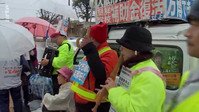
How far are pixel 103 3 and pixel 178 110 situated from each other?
335 centimetres

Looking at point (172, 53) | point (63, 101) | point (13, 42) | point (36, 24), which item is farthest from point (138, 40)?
point (36, 24)

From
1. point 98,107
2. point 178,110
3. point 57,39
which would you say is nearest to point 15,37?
point 57,39

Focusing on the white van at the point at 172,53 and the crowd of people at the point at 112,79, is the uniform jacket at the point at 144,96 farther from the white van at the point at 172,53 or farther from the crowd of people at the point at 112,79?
the white van at the point at 172,53

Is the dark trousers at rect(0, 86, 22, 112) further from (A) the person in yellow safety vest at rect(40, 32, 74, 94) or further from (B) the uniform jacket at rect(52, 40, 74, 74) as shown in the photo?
(B) the uniform jacket at rect(52, 40, 74, 74)

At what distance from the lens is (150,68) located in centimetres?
237

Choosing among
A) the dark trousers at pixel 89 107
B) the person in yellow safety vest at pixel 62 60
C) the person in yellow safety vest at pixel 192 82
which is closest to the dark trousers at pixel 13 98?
the person in yellow safety vest at pixel 62 60

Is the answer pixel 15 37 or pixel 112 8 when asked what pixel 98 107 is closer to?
pixel 112 8

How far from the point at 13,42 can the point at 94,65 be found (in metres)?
1.99

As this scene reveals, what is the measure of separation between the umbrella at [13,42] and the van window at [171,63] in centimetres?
218

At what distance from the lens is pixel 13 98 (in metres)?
5.51

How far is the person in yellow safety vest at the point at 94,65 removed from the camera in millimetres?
3385

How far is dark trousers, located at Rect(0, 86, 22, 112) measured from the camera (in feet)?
17.4

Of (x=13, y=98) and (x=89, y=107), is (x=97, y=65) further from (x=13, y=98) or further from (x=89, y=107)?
(x=13, y=98)

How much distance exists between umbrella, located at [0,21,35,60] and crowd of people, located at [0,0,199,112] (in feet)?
1.09
